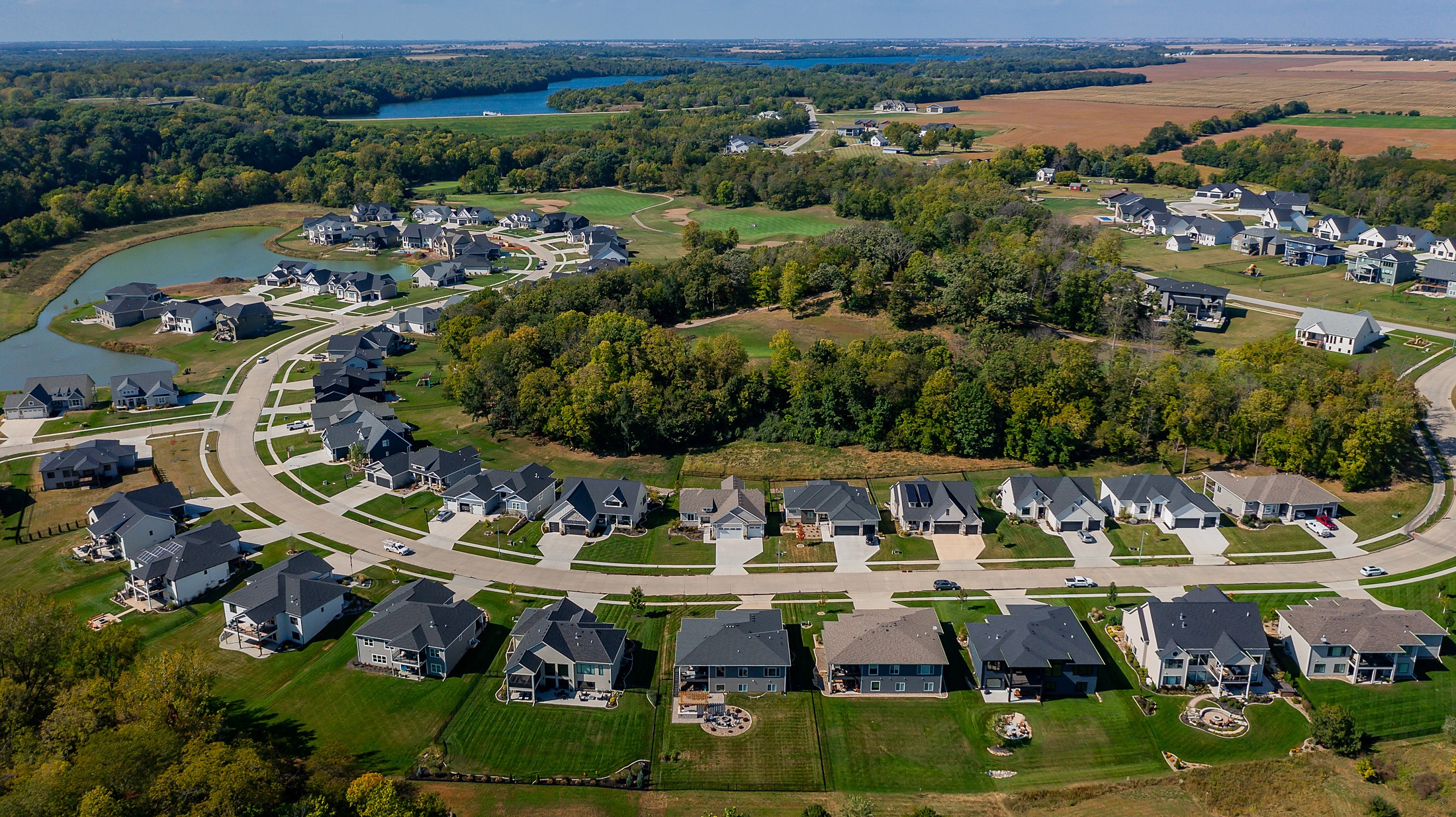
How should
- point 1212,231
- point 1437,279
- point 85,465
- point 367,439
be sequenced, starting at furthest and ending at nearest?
point 1212,231 < point 1437,279 < point 367,439 < point 85,465

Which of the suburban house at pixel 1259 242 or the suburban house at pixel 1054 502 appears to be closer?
the suburban house at pixel 1054 502

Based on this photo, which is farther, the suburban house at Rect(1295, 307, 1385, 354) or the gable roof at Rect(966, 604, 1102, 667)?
the suburban house at Rect(1295, 307, 1385, 354)

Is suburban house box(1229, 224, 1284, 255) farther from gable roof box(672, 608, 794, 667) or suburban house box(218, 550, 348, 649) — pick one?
suburban house box(218, 550, 348, 649)

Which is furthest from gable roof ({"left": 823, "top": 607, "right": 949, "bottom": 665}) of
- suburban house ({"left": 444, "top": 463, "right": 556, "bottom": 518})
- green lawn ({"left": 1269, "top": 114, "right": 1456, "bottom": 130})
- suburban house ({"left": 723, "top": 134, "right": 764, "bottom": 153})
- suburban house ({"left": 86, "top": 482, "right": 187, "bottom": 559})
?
green lawn ({"left": 1269, "top": 114, "right": 1456, "bottom": 130})

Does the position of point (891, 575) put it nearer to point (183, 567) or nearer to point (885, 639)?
point (885, 639)

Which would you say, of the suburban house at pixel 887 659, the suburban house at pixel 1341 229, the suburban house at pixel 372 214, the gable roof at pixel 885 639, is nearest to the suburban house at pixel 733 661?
the suburban house at pixel 887 659

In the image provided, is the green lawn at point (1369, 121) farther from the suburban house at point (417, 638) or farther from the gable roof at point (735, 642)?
the suburban house at point (417, 638)

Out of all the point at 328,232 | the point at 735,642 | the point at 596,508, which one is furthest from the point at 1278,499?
the point at 328,232
